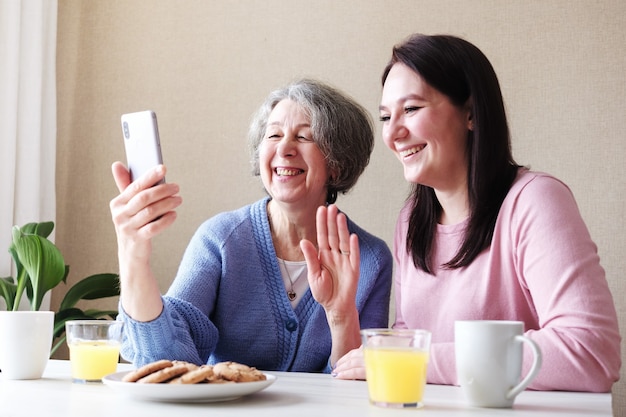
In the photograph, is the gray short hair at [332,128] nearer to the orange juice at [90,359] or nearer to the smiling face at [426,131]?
the smiling face at [426,131]

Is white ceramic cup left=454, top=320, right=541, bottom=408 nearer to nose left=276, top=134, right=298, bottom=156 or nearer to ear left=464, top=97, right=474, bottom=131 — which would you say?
ear left=464, top=97, right=474, bottom=131

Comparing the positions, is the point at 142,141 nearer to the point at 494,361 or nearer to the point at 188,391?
the point at 188,391

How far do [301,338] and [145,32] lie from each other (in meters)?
1.59

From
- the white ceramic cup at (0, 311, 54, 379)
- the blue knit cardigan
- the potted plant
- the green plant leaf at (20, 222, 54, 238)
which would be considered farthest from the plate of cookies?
the green plant leaf at (20, 222, 54, 238)

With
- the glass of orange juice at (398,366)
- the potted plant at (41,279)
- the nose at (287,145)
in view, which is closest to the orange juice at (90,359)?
the glass of orange juice at (398,366)

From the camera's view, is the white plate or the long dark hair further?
the long dark hair

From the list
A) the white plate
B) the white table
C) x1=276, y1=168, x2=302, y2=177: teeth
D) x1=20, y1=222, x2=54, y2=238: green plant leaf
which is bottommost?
the white table

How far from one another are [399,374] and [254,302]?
3.08ft

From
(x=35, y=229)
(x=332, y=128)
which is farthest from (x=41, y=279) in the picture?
(x=332, y=128)

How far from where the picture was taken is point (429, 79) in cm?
169

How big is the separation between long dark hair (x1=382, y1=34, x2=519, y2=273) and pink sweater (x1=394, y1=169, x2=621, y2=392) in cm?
5

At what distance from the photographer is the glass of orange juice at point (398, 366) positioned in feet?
3.21

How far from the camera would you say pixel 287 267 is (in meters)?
1.95

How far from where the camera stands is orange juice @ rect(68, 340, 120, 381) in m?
1.22
